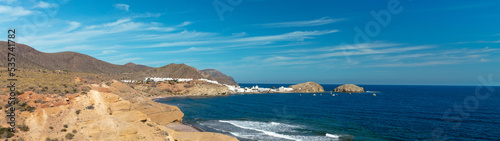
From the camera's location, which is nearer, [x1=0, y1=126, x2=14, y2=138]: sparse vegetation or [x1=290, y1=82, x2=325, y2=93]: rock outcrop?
[x1=0, y1=126, x2=14, y2=138]: sparse vegetation

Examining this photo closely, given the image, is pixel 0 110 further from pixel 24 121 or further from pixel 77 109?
pixel 77 109

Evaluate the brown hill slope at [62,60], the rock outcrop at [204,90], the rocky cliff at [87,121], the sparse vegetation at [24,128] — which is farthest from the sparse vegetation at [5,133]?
the brown hill slope at [62,60]

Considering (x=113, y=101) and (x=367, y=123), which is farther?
(x=367, y=123)

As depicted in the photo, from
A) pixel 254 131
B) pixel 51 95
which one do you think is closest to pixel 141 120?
pixel 51 95

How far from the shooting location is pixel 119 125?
21.9m

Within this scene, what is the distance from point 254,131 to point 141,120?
1790cm

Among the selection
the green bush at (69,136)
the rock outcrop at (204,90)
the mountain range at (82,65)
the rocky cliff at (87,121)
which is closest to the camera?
the green bush at (69,136)

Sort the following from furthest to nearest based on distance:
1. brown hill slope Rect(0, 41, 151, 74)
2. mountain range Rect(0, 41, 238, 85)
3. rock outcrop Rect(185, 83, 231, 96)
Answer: mountain range Rect(0, 41, 238, 85) < rock outcrop Rect(185, 83, 231, 96) < brown hill slope Rect(0, 41, 151, 74)

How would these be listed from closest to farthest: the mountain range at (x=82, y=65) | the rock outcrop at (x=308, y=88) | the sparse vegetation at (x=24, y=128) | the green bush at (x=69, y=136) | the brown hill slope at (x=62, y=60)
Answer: the sparse vegetation at (x=24, y=128)
the green bush at (x=69, y=136)
the brown hill slope at (x=62, y=60)
the mountain range at (x=82, y=65)
the rock outcrop at (x=308, y=88)

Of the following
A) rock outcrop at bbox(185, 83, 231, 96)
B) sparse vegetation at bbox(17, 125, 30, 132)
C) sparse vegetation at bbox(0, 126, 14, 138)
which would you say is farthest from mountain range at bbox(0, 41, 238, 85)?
sparse vegetation at bbox(0, 126, 14, 138)

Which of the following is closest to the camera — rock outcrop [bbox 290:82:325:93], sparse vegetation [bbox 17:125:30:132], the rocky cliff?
sparse vegetation [bbox 17:125:30:132]

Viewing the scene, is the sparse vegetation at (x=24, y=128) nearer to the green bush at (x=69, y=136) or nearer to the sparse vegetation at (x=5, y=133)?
the sparse vegetation at (x=5, y=133)

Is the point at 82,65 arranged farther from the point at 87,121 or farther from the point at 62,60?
the point at 87,121

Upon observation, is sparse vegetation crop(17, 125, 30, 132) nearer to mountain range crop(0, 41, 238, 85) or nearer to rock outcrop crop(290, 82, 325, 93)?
mountain range crop(0, 41, 238, 85)
